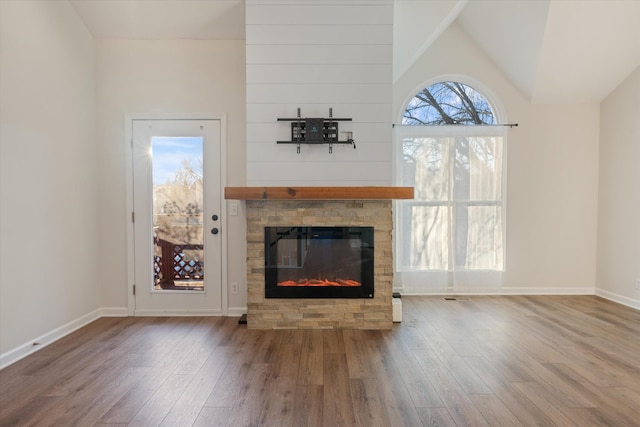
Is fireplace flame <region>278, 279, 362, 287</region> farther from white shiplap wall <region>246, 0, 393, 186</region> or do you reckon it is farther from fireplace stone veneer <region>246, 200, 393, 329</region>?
white shiplap wall <region>246, 0, 393, 186</region>

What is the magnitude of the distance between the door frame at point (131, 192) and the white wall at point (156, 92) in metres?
0.04

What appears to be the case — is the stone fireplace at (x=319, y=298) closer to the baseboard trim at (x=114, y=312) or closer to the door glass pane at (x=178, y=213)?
the door glass pane at (x=178, y=213)

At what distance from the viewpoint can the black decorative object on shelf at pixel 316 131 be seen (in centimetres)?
328

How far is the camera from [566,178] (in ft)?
14.4

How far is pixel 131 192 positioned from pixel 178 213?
1.75 ft

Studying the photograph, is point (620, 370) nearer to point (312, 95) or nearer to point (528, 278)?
point (528, 278)

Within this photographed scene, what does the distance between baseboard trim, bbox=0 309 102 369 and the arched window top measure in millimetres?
4166

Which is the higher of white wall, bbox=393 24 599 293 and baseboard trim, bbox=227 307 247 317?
white wall, bbox=393 24 599 293

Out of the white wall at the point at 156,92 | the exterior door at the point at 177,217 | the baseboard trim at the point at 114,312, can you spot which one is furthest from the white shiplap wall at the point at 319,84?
the baseboard trim at the point at 114,312

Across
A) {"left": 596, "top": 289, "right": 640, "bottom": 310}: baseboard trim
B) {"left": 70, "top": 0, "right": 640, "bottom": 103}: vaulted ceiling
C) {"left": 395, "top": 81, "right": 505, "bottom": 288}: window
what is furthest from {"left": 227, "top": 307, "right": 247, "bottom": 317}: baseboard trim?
{"left": 596, "top": 289, "right": 640, "bottom": 310}: baseboard trim

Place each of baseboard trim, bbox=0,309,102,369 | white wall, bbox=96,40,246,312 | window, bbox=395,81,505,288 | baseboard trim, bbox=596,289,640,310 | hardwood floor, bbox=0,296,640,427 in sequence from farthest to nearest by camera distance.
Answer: window, bbox=395,81,505,288
baseboard trim, bbox=596,289,640,310
white wall, bbox=96,40,246,312
baseboard trim, bbox=0,309,102,369
hardwood floor, bbox=0,296,640,427

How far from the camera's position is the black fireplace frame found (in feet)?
11.0

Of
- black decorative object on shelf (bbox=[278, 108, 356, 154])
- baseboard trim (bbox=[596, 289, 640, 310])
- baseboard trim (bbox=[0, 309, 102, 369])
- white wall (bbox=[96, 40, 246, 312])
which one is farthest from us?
baseboard trim (bbox=[596, 289, 640, 310])

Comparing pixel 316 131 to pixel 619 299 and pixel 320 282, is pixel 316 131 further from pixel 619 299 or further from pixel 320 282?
pixel 619 299
